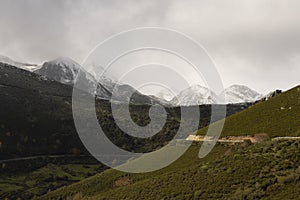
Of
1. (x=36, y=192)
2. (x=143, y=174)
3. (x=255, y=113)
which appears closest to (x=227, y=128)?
(x=255, y=113)

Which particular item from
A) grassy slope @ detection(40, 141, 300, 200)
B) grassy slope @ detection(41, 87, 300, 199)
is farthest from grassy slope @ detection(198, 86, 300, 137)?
grassy slope @ detection(40, 141, 300, 200)

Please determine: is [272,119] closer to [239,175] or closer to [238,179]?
[239,175]

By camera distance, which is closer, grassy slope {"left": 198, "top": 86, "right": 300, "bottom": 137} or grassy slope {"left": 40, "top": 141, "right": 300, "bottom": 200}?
grassy slope {"left": 40, "top": 141, "right": 300, "bottom": 200}

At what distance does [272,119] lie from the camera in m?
76.1

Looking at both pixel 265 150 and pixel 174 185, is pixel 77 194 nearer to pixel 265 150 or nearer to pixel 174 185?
pixel 174 185

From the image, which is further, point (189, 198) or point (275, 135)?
point (275, 135)

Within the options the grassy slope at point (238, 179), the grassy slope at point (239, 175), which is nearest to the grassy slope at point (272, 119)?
the grassy slope at point (239, 175)

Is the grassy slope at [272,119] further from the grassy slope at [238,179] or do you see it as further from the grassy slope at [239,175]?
the grassy slope at [238,179]

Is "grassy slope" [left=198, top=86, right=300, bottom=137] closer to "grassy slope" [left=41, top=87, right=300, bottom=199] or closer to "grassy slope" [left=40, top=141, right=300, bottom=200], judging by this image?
"grassy slope" [left=41, top=87, right=300, bottom=199]

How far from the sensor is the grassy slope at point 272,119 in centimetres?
6968

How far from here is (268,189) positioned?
42.0 meters

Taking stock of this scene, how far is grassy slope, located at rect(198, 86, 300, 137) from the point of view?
69.7 m

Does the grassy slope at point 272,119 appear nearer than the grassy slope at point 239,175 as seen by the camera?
No

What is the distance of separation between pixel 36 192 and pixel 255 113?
381 ft
